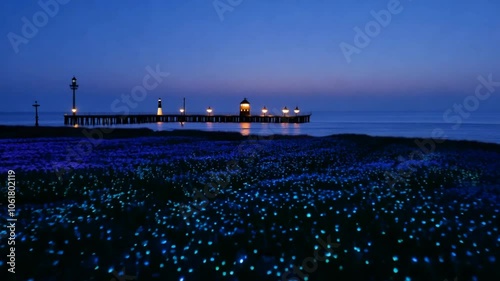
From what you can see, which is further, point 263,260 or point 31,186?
point 31,186

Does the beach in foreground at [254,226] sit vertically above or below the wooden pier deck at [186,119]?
below

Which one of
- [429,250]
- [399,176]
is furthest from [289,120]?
[429,250]

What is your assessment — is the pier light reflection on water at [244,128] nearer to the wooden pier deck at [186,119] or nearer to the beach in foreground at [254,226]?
the wooden pier deck at [186,119]

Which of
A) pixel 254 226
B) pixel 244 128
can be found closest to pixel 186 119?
pixel 244 128

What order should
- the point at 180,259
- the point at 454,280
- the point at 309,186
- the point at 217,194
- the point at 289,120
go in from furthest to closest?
1. the point at 289,120
2. the point at 309,186
3. the point at 217,194
4. the point at 180,259
5. the point at 454,280

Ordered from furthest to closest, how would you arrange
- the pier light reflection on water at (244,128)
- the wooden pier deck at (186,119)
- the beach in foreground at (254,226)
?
the wooden pier deck at (186,119) < the pier light reflection on water at (244,128) < the beach in foreground at (254,226)

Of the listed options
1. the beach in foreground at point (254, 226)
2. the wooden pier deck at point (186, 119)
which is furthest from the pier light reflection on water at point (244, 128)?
the beach in foreground at point (254, 226)

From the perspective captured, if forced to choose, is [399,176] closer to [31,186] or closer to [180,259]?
[180,259]

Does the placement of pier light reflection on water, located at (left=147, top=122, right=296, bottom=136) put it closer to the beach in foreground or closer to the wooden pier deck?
the wooden pier deck
